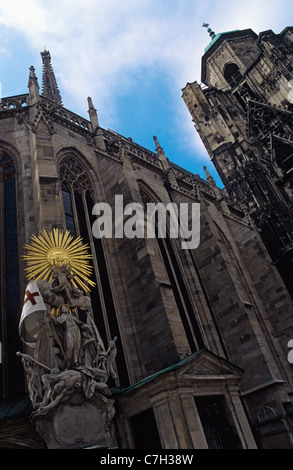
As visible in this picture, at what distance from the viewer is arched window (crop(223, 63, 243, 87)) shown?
1245 inches

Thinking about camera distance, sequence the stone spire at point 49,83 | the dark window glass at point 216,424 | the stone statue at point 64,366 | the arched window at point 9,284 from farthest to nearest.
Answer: the stone spire at point 49,83, the arched window at point 9,284, the dark window glass at point 216,424, the stone statue at point 64,366

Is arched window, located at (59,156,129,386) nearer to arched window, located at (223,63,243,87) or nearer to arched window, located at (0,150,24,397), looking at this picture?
arched window, located at (0,150,24,397)

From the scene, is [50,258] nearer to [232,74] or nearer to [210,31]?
[232,74]

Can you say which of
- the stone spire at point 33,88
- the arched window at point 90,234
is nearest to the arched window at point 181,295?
the arched window at point 90,234

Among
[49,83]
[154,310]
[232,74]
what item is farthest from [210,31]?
[154,310]

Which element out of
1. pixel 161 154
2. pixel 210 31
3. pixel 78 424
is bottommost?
pixel 78 424

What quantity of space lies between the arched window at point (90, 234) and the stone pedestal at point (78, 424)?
300 cm

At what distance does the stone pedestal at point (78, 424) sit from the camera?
5.71 metres

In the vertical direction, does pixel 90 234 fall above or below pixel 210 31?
below

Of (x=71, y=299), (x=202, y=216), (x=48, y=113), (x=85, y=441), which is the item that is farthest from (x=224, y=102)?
(x=85, y=441)

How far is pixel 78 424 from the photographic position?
233 inches

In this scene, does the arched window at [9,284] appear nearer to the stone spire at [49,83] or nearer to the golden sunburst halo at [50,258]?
the golden sunburst halo at [50,258]

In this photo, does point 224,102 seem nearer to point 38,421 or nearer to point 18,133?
point 18,133

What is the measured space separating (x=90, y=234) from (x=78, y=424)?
680 cm
